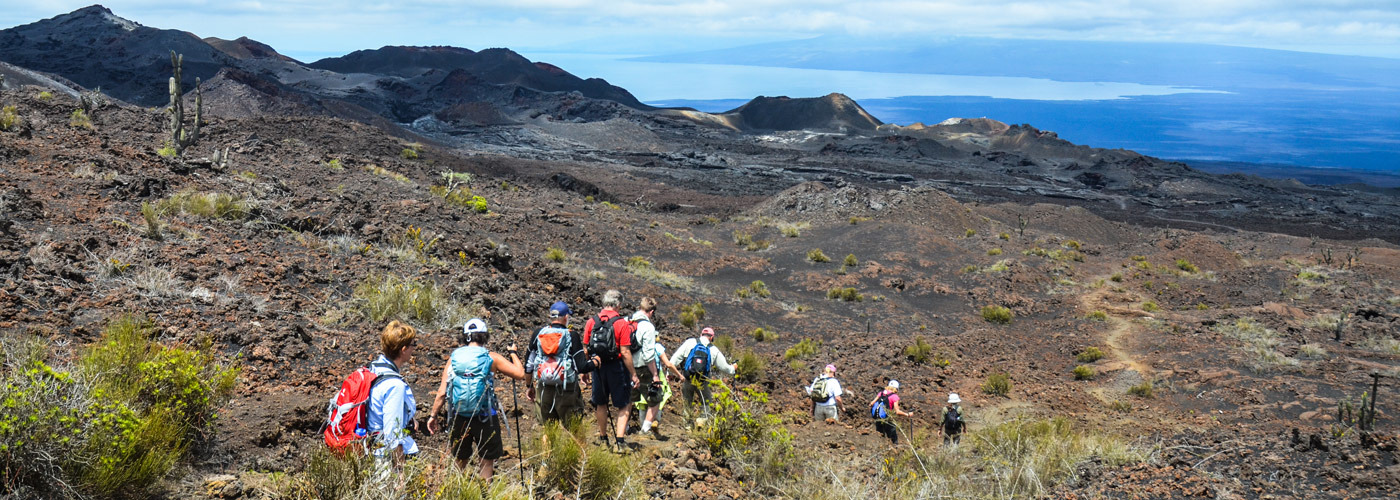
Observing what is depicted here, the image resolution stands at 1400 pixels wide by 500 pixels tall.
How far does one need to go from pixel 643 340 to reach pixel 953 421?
150 inches

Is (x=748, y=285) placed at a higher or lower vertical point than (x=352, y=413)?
lower

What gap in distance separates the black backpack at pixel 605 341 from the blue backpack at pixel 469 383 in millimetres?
1237

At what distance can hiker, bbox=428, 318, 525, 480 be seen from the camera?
4582 millimetres

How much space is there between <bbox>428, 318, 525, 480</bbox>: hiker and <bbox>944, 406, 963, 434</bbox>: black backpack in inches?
203

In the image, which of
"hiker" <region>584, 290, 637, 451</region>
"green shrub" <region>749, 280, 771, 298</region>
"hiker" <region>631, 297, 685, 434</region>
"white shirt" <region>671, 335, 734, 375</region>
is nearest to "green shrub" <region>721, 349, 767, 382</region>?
"white shirt" <region>671, 335, 734, 375</region>

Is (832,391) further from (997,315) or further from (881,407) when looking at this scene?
(997,315)

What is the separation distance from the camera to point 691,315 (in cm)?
1359

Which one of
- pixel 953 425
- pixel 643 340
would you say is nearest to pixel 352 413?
pixel 643 340

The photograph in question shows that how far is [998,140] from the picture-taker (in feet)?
228

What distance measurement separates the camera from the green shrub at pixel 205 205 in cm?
1034

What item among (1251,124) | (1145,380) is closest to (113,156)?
(1145,380)

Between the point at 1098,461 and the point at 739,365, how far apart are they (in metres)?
4.25

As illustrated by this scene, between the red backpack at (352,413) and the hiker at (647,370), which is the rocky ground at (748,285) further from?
the red backpack at (352,413)

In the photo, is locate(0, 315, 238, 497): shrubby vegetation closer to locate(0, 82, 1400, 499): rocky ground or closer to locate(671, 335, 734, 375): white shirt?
locate(0, 82, 1400, 499): rocky ground
